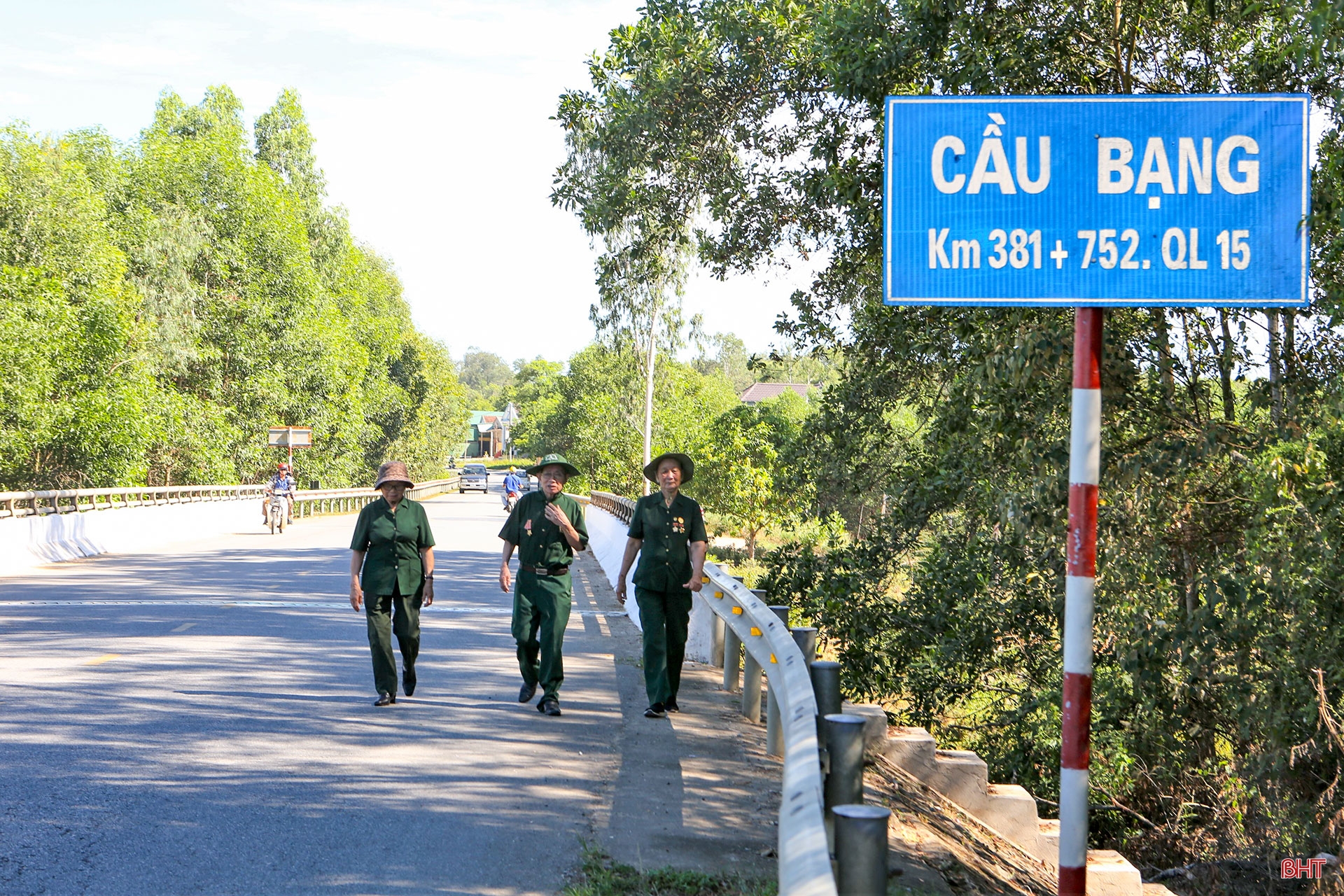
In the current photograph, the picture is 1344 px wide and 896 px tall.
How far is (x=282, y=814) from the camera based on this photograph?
240 inches

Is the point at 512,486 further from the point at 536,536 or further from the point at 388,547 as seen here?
the point at 536,536

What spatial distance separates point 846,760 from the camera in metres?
4.13

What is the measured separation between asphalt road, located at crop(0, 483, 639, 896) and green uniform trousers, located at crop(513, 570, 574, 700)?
0.92ft

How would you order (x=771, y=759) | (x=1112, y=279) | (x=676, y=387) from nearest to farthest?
(x=1112, y=279), (x=771, y=759), (x=676, y=387)

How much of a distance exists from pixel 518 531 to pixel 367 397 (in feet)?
205

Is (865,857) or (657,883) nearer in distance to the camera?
(865,857)

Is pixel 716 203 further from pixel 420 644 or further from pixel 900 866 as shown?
pixel 900 866

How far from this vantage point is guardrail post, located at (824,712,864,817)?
13.5 ft

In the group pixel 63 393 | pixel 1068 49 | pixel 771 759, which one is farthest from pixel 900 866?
pixel 63 393

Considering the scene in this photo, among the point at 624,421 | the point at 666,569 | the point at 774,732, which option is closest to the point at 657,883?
the point at 774,732

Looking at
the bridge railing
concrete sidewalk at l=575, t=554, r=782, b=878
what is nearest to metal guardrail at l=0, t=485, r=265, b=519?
concrete sidewalk at l=575, t=554, r=782, b=878

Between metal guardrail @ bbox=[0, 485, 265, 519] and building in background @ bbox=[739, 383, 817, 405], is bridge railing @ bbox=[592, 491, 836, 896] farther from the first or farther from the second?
building in background @ bbox=[739, 383, 817, 405]

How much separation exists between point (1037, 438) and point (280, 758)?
585 centimetres

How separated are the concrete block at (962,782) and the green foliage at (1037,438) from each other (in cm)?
236
